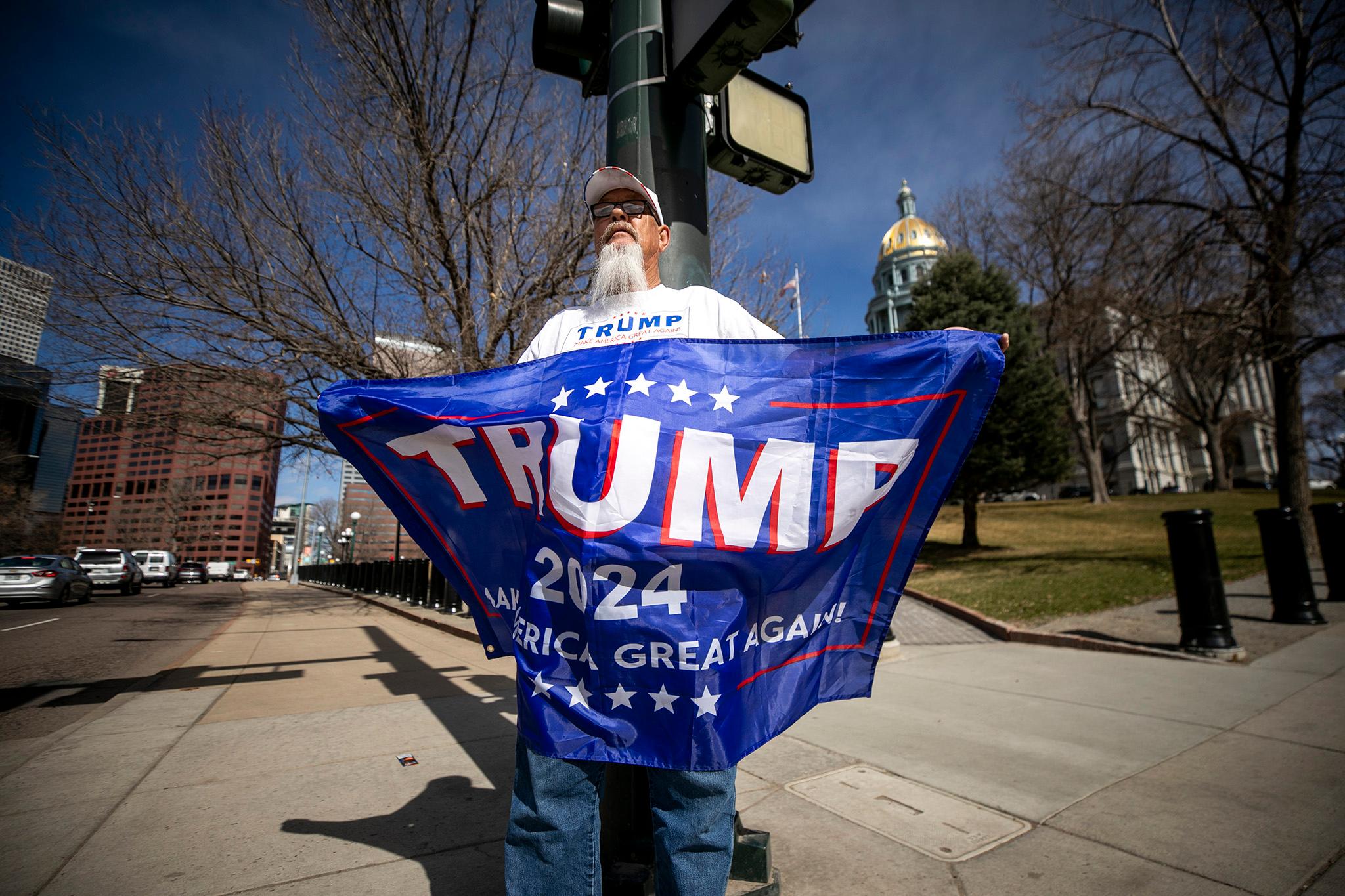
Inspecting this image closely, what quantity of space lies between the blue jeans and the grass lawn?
6048mm

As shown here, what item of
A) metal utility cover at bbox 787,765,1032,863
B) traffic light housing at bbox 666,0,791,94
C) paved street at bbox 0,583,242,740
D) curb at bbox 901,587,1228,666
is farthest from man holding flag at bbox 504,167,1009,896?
curb at bbox 901,587,1228,666

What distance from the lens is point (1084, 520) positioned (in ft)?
74.7

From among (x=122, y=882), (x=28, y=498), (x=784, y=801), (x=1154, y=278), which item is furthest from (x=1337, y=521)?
(x=28, y=498)

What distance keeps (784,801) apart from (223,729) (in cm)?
386

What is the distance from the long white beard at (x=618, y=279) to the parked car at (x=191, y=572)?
54484mm

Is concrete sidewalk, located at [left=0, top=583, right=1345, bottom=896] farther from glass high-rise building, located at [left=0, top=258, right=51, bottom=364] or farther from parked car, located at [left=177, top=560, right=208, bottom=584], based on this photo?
parked car, located at [left=177, top=560, right=208, bottom=584]

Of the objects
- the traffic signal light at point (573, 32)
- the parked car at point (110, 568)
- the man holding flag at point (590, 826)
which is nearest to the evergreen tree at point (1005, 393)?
the traffic signal light at point (573, 32)

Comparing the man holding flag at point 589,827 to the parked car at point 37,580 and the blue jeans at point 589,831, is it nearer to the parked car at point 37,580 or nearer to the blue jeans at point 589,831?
the blue jeans at point 589,831

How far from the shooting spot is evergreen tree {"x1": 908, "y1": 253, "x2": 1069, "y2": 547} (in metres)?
18.3

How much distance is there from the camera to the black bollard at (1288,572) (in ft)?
23.5

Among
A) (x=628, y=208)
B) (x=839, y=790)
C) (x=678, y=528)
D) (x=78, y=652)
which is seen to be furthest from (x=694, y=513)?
(x=78, y=652)

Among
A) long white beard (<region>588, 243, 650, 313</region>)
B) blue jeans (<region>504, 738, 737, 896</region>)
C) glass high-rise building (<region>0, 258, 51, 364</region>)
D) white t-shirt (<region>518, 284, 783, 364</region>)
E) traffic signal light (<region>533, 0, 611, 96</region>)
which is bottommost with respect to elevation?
blue jeans (<region>504, 738, 737, 896</region>)

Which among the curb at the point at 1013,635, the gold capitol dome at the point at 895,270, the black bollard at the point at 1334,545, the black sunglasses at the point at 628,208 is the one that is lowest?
the curb at the point at 1013,635

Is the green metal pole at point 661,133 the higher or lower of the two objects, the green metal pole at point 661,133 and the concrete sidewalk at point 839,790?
the higher
